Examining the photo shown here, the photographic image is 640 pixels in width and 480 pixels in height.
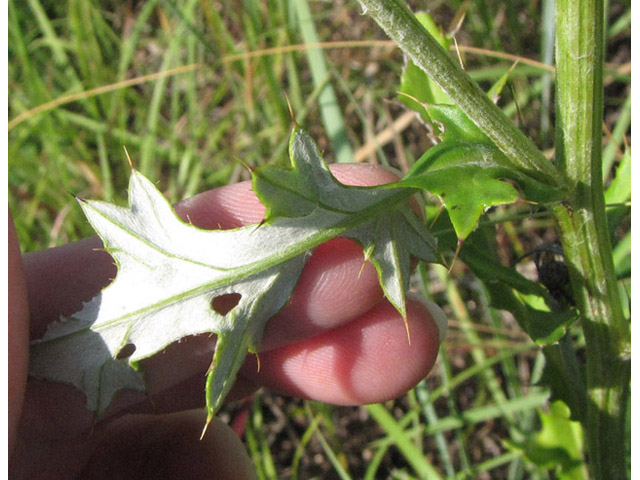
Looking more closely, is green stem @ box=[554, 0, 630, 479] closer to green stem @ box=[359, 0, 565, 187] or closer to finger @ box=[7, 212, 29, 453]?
green stem @ box=[359, 0, 565, 187]

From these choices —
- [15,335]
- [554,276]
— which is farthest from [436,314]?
[15,335]

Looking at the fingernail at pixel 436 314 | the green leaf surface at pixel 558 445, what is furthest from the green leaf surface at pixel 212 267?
the green leaf surface at pixel 558 445

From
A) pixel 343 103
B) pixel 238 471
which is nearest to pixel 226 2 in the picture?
pixel 343 103

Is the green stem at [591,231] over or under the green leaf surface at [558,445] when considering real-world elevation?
over

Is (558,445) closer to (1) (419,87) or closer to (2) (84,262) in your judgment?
(1) (419,87)

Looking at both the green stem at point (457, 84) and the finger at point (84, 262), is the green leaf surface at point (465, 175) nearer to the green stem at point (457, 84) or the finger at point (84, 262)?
the green stem at point (457, 84)

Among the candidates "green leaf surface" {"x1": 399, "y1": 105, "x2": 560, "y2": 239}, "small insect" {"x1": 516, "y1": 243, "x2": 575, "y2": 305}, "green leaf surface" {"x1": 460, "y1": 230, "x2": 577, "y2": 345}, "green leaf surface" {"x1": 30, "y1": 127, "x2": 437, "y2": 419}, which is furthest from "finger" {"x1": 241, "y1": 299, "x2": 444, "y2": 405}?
"green leaf surface" {"x1": 399, "y1": 105, "x2": 560, "y2": 239}
